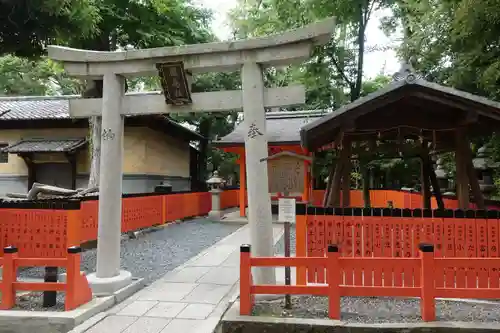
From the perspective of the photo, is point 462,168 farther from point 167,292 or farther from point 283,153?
point 167,292

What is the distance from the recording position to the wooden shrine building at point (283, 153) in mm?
5461

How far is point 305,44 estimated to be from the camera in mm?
5867

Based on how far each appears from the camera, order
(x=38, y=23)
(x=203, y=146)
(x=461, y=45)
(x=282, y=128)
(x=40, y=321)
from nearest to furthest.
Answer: (x=40, y=321), (x=38, y=23), (x=461, y=45), (x=282, y=128), (x=203, y=146)

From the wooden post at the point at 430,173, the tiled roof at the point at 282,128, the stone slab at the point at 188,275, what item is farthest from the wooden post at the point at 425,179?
the tiled roof at the point at 282,128

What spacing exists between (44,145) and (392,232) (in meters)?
18.1

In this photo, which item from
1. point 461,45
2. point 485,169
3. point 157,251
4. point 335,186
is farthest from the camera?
point 157,251

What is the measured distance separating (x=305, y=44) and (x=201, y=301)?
14.6ft

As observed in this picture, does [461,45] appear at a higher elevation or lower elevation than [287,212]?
higher

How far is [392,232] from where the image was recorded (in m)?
6.04

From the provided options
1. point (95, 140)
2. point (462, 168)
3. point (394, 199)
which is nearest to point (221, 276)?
point (462, 168)

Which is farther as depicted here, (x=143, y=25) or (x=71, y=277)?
(x=143, y=25)

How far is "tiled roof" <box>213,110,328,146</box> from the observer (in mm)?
16005

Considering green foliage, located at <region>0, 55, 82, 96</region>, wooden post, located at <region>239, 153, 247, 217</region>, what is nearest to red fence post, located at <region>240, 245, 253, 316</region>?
wooden post, located at <region>239, 153, 247, 217</region>

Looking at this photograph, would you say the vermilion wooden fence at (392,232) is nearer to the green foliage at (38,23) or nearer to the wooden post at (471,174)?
the wooden post at (471,174)
